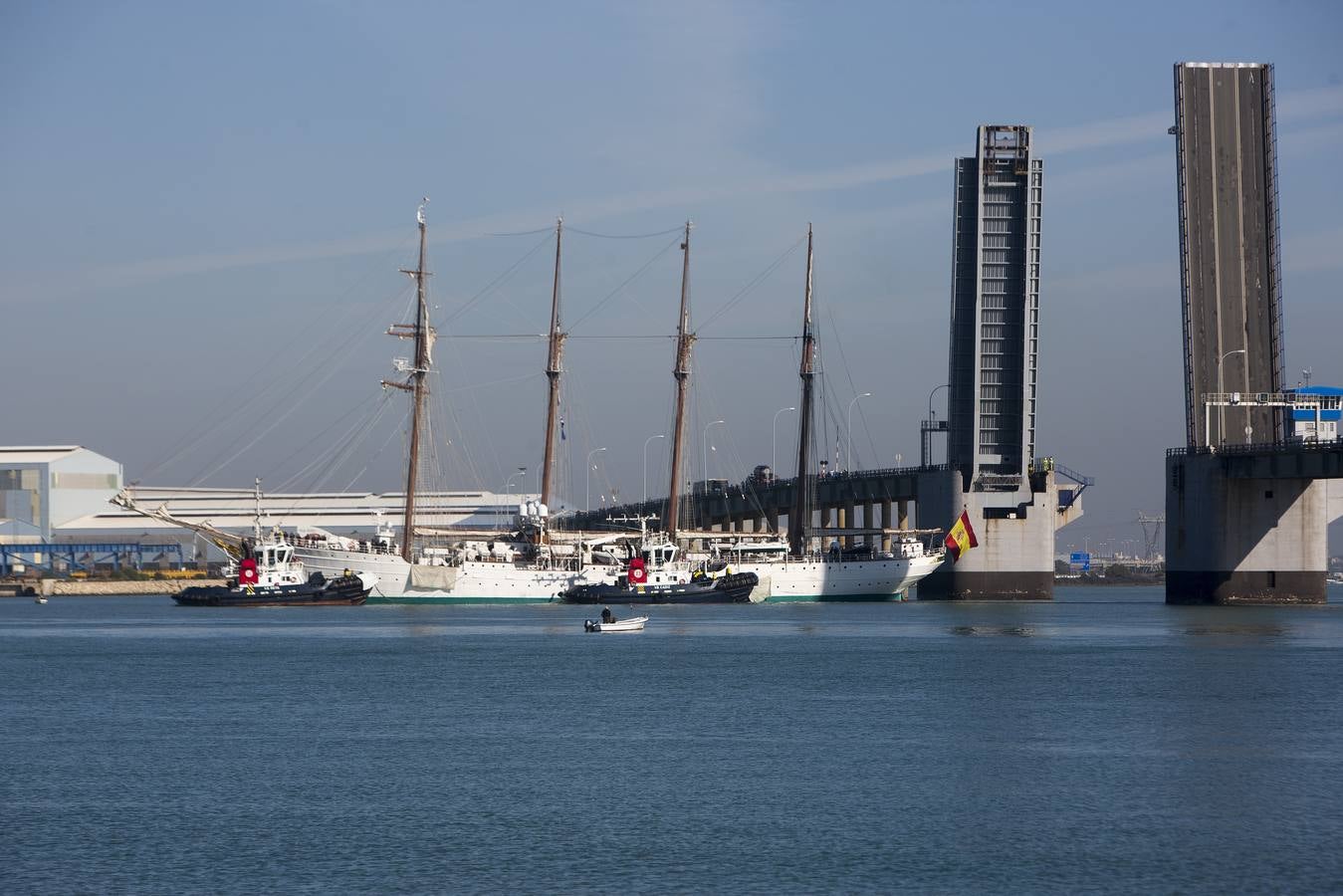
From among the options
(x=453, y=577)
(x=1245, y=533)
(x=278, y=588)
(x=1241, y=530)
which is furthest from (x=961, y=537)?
(x=278, y=588)

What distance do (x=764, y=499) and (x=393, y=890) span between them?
109 m

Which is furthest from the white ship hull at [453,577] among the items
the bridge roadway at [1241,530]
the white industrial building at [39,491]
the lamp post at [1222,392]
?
the white industrial building at [39,491]

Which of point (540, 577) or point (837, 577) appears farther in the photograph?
point (837, 577)

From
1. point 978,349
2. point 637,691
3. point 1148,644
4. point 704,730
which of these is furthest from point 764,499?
point 704,730

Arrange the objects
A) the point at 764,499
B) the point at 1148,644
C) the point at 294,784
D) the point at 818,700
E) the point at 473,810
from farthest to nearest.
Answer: the point at 764,499
the point at 1148,644
the point at 818,700
the point at 294,784
the point at 473,810

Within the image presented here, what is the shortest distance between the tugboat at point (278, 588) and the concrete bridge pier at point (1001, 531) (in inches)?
1314

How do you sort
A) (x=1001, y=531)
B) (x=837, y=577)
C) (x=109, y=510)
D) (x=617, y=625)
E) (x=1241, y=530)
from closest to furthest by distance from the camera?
(x=617, y=625) < (x=1241, y=530) < (x=1001, y=531) < (x=837, y=577) < (x=109, y=510)

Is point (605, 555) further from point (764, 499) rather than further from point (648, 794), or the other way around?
point (648, 794)

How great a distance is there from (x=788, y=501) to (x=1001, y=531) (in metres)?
26.8

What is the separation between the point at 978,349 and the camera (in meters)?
93.7

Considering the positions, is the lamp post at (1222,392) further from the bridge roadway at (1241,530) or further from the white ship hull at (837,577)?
the white ship hull at (837,577)

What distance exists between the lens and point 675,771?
31406 mm

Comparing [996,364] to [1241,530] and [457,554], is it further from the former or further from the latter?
[457,554]

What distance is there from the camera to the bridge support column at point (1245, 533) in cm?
9150
